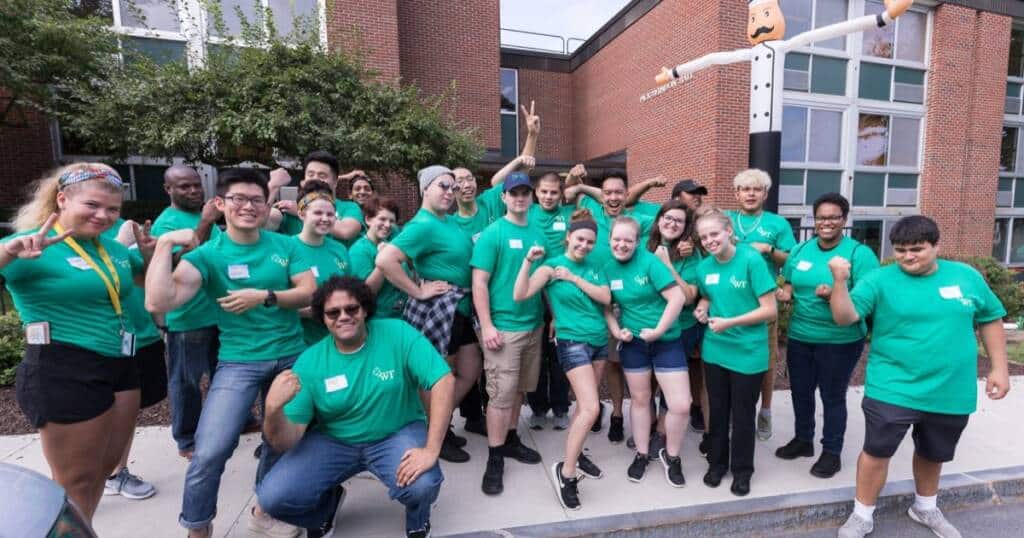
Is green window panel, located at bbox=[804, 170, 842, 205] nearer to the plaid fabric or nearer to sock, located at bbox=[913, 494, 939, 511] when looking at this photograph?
sock, located at bbox=[913, 494, 939, 511]

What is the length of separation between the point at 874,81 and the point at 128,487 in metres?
15.8

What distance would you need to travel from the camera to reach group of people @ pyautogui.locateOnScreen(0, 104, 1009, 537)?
7.07 feet

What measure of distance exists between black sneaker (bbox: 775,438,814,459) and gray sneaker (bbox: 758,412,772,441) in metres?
0.27

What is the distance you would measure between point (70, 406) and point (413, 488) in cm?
150

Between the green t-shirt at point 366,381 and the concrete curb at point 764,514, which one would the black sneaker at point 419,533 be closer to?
the concrete curb at point 764,514

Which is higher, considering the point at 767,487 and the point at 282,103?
the point at 282,103

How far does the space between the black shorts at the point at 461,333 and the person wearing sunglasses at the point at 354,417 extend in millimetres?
735

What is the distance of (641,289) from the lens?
299cm

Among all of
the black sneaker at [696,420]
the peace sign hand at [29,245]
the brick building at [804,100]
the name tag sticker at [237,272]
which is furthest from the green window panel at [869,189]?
the peace sign hand at [29,245]

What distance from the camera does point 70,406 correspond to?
2037 mm

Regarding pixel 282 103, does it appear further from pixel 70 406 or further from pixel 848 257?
pixel 848 257

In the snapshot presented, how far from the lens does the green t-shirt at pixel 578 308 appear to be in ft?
9.76

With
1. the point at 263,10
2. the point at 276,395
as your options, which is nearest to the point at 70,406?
the point at 276,395

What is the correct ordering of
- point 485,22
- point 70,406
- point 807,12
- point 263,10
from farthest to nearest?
1. point 485,22
2. point 807,12
3. point 263,10
4. point 70,406
